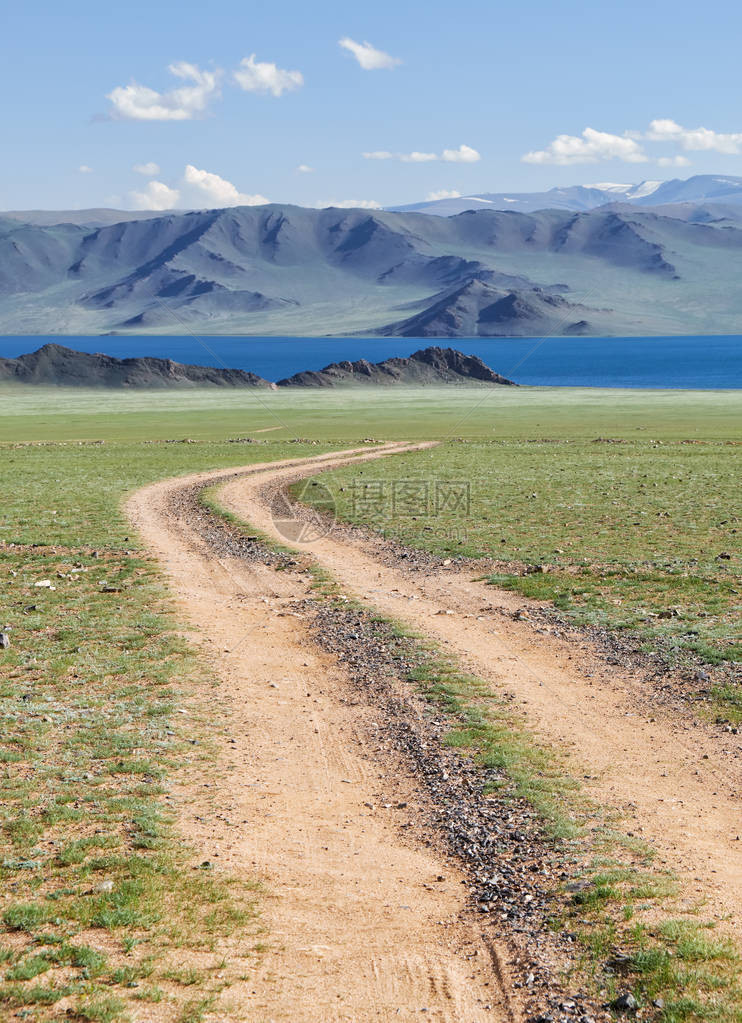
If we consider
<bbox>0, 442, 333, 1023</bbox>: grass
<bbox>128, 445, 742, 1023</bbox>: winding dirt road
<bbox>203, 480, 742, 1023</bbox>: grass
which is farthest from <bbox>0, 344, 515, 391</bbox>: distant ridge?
<bbox>203, 480, 742, 1023</bbox>: grass

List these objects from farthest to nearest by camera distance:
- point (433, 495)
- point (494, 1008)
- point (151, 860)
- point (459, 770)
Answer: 1. point (433, 495)
2. point (459, 770)
3. point (151, 860)
4. point (494, 1008)

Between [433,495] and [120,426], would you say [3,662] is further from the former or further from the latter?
[120,426]

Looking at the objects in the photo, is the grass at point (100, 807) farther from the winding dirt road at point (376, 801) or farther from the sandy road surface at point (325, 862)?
the winding dirt road at point (376, 801)

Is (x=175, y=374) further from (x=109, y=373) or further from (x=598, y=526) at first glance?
(x=598, y=526)

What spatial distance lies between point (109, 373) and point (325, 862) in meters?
176

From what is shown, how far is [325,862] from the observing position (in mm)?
9406

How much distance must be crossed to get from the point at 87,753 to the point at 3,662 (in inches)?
171

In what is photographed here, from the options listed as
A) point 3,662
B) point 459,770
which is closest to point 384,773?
point 459,770

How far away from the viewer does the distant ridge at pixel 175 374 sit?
17188 centimetres

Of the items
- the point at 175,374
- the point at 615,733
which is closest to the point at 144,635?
the point at 615,733

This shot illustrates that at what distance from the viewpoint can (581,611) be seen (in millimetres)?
18516

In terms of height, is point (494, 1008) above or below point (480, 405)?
below

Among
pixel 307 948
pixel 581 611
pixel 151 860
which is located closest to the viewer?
pixel 307 948

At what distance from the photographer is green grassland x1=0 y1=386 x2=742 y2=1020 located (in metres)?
7.99
